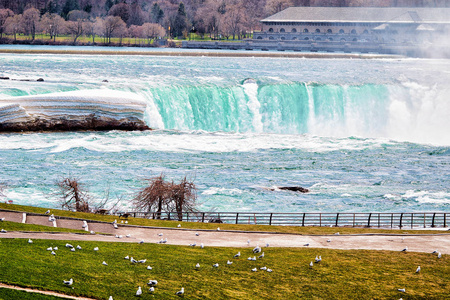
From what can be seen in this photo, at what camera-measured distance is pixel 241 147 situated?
5231cm

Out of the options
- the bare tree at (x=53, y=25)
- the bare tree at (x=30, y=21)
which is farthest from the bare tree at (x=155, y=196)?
the bare tree at (x=53, y=25)

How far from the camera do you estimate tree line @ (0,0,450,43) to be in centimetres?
15412

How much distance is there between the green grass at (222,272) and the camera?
20.3 meters

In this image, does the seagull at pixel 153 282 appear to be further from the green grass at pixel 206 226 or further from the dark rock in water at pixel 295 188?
the dark rock in water at pixel 295 188

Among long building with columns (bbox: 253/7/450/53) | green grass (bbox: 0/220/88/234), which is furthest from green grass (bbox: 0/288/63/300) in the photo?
long building with columns (bbox: 253/7/450/53)

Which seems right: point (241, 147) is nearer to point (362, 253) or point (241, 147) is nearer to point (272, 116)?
point (272, 116)

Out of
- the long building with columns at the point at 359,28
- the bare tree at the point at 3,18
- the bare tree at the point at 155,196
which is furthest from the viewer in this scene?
the long building with columns at the point at 359,28

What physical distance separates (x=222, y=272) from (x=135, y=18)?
524 ft

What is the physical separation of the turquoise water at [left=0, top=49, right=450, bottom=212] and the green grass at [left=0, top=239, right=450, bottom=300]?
1189 centimetres

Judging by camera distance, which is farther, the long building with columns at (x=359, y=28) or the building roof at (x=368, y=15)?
the building roof at (x=368, y=15)

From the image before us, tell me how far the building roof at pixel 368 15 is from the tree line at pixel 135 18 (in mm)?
13930

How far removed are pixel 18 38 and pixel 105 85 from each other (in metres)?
93.9

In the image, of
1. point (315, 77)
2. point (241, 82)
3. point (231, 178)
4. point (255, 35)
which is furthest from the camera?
point (255, 35)

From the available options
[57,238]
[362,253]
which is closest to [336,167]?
[362,253]
